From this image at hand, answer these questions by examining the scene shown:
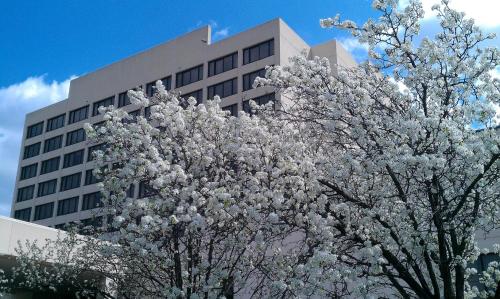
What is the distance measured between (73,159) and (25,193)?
8.01 meters

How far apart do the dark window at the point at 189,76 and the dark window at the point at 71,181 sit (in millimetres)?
14943

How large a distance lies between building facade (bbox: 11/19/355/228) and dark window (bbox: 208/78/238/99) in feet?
0.28

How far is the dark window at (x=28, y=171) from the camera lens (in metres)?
61.3

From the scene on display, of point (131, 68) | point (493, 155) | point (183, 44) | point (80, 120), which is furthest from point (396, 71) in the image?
point (80, 120)

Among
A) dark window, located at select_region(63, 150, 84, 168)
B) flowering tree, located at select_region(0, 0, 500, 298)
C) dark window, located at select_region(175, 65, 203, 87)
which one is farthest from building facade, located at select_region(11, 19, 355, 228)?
flowering tree, located at select_region(0, 0, 500, 298)

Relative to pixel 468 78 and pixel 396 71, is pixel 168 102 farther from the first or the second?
pixel 468 78

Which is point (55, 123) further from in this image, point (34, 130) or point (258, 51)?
point (258, 51)

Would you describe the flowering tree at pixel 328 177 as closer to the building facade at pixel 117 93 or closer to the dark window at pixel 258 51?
the building facade at pixel 117 93

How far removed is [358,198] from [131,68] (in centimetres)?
4669

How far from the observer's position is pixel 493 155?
10070mm

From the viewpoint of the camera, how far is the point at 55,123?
61.2 metres

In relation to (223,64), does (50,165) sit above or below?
below

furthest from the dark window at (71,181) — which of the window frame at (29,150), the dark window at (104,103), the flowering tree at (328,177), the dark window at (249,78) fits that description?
the flowering tree at (328,177)

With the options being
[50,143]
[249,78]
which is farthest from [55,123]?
[249,78]
